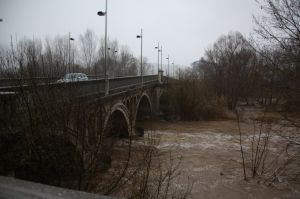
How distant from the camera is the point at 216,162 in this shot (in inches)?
661

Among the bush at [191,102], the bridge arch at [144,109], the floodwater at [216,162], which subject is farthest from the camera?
the bush at [191,102]

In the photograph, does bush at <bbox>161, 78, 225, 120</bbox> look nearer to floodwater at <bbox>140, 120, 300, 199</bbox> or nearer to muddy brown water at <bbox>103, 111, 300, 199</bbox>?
muddy brown water at <bbox>103, 111, 300, 199</bbox>

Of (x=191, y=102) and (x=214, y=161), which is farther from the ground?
(x=191, y=102)

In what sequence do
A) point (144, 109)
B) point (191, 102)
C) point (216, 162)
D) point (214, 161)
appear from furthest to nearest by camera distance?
1. point (191, 102)
2. point (144, 109)
3. point (214, 161)
4. point (216, 162)

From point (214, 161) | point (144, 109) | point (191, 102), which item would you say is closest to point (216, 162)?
point (214, 161)

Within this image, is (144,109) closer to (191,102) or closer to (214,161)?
(191,102)

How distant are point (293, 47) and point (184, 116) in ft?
82.1

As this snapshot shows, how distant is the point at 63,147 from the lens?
7090mm

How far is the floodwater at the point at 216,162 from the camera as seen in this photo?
39.6 ft

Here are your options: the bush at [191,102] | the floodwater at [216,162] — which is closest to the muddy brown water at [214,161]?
the floodwater at [216,162]

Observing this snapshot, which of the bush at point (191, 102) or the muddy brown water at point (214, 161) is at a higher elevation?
the bush at point (191, 102)

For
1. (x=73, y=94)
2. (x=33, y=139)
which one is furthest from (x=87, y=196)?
(x=73, y=94)

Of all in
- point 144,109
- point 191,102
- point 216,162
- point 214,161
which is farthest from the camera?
point 191,102

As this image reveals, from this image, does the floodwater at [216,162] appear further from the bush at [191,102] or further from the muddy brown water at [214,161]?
the bush at [191,102]
